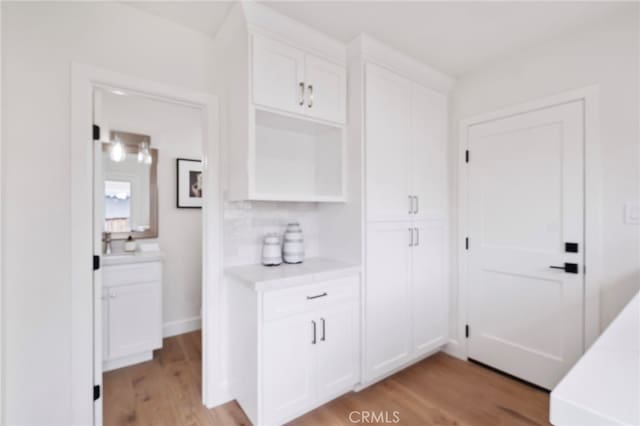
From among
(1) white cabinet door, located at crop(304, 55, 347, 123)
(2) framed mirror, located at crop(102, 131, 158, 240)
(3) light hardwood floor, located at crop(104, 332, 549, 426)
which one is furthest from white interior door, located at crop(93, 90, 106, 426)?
(2) framed mirror, located at crop(102, 131, 158, 240)

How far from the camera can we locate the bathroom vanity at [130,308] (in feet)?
7.84

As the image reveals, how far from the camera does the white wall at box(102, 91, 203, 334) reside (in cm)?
299

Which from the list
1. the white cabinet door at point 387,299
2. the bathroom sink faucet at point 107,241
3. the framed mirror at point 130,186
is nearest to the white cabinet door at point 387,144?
the white cabinet door at point 387,299

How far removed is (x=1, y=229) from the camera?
1405 millimetres

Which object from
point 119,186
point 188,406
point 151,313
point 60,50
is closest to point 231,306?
point 188,406

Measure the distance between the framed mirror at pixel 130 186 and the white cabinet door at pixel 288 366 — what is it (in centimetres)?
200

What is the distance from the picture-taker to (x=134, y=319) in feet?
8.18

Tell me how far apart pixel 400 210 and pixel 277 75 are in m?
1.25

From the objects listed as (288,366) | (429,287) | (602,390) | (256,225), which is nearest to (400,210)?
(429,287)

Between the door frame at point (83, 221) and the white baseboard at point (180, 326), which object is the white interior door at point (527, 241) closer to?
the door frame at point (83, 221)

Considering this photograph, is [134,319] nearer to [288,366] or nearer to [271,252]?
[271,252]

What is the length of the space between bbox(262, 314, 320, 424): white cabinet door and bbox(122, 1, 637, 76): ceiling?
180cm

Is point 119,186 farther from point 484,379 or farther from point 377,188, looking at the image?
point 484,379

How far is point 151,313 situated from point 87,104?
1.74 meters
